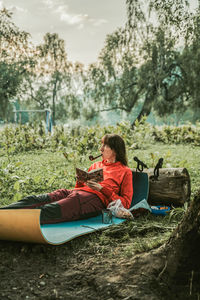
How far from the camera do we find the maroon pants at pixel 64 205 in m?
2.85

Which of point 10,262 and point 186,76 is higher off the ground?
point 186,76

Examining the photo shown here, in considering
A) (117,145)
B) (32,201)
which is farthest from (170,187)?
(32,201)

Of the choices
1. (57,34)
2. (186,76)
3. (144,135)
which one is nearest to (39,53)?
(57,34)

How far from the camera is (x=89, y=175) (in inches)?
128

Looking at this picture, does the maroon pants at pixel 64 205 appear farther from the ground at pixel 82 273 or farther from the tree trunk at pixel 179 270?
the tree trunk at pixel 179 270

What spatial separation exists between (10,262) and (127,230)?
3.66 ft

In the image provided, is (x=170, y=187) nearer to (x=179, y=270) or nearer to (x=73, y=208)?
(x=73, y=208)

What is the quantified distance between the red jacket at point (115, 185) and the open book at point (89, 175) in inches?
4.4

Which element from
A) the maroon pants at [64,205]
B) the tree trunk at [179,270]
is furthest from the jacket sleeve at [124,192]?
the tree trunk at [179,270]

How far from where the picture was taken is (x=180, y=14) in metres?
3.87

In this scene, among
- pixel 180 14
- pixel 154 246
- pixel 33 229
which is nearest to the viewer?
pixel 154 246

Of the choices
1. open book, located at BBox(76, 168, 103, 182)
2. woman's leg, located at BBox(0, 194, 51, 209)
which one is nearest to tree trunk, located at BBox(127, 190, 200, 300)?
woman's leg, located at BBox(0, 194, 51, 209)

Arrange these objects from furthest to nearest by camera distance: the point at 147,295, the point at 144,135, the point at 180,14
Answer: the point at 144,135, the point at 180,14, the point at 147,295

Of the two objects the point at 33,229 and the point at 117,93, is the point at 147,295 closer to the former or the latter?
the point at 33,229
